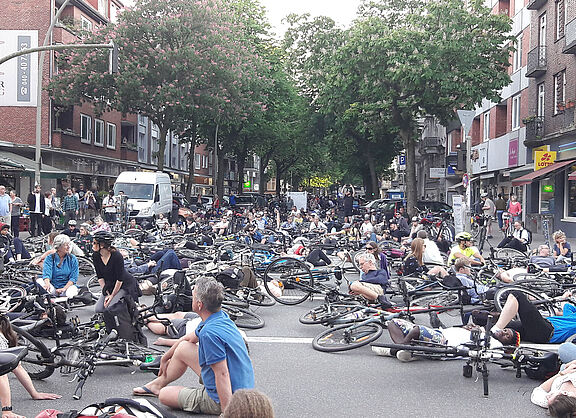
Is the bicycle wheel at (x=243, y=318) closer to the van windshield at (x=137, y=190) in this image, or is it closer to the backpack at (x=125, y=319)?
the backpack at (x=125, y=319)

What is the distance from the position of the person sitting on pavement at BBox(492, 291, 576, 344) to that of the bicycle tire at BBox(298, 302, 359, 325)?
6.33 feet

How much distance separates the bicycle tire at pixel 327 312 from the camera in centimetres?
823

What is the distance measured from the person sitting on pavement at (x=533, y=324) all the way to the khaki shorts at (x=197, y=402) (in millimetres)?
3384

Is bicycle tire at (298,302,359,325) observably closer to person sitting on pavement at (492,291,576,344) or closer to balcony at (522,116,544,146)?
person sitting on pavement at (492,291,576,344)

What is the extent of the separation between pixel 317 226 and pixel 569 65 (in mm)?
13463

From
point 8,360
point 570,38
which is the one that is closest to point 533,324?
point 8,360

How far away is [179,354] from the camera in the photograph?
5492 mm

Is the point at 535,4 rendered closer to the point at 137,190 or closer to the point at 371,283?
the point at 137,190

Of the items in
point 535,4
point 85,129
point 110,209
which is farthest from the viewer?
point 85,129

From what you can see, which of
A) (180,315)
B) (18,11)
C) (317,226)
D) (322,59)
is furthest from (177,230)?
(18,11)

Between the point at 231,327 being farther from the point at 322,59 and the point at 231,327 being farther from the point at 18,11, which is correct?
the point at 18,11

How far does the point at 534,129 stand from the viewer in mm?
28844

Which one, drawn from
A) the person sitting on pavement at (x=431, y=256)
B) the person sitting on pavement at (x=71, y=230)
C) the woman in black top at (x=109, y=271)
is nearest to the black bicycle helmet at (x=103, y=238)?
the woman in black top at (x=109, y=271)

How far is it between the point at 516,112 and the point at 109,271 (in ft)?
100
